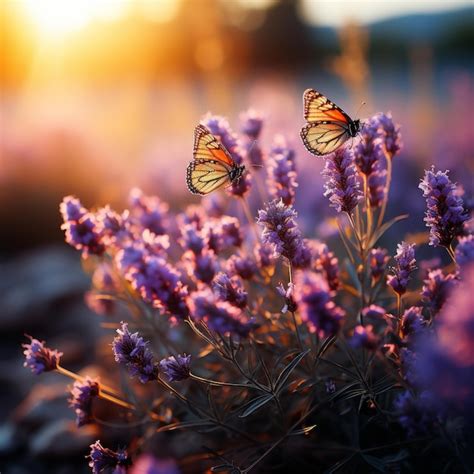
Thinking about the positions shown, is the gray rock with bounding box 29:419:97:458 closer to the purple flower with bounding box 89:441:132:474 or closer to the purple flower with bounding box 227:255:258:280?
the purple flower with bounding box 89:441:132:474

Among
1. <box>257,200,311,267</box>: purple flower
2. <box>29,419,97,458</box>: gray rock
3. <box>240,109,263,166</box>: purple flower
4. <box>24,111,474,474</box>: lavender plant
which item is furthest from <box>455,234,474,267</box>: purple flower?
<box>29,419,97,458</box>: gray rock

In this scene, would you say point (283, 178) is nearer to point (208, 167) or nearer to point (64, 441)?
point (208, 167)

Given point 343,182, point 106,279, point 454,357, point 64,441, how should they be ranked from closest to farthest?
1. point 454,357
2. point 343,182
3. point 106,279
4. point 64,441

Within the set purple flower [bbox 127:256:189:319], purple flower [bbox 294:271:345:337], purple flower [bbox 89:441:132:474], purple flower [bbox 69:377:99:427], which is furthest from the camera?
purple flower [bbox 69:377:99:427]

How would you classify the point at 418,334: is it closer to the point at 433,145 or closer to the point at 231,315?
the point at 231,315

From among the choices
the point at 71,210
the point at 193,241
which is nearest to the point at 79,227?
the point at 71,210

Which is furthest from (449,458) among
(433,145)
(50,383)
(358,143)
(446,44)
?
(446,44)

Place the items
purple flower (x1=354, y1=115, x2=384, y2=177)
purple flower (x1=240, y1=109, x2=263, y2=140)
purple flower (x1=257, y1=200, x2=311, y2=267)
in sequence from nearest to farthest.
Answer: purple flower (x1=257, y1=200, x2=311, y2=267)
purple flower (x1=354, y1=115, x2=384, y2=177)
purple flower (x1=240, y1=109, x2=263, y2=140)
